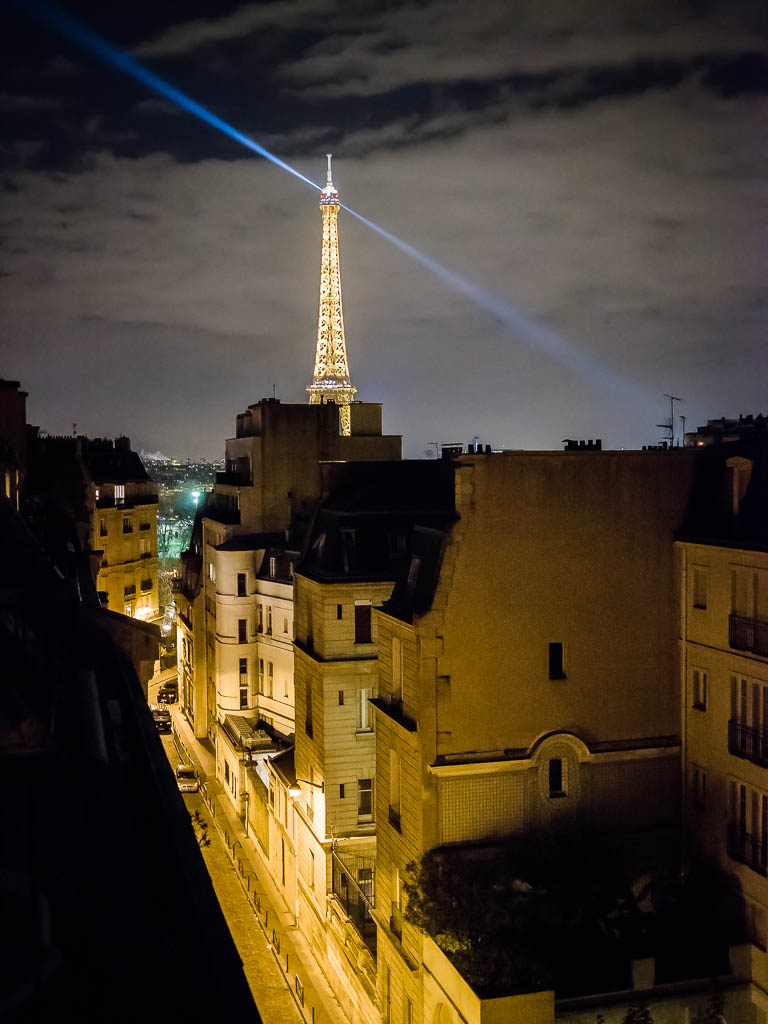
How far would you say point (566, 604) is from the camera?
85.4 ft

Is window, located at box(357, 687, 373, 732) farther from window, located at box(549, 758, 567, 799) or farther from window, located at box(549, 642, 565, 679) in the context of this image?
window, located at box(549, 642, 565, 679)

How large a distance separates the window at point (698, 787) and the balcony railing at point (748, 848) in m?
1.53

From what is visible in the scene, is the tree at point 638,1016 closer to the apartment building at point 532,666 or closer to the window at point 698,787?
the apartment building at point 532,666

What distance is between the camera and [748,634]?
23641 millimetres

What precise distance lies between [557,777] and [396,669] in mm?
5162

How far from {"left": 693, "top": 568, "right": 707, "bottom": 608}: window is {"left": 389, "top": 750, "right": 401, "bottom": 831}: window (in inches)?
359

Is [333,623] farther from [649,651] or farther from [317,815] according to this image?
[649,651]

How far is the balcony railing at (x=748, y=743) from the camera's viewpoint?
23.0 meters

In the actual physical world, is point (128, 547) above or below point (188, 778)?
above

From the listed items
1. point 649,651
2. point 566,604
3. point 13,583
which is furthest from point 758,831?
point 13,583

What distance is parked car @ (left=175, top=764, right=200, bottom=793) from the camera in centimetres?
5084

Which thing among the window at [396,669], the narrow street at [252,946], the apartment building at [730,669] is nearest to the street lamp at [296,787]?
the narrow street at [252,946]

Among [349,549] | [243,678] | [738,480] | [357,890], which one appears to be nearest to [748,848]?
[738,480]

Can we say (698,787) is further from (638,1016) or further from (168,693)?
(168,693)
